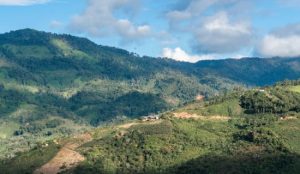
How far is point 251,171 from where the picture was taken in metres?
188

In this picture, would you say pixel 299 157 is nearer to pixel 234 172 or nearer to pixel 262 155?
pixel 262 155

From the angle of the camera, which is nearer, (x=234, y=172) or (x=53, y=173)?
(x=234, y=172)

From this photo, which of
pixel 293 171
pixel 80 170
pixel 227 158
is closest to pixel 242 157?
pixel 227 158

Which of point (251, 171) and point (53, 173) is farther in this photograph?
point (53, 173)

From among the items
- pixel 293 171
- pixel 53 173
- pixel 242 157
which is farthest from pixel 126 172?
pixel 293 171

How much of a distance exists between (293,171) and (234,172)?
711 inches

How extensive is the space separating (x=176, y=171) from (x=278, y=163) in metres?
32.2

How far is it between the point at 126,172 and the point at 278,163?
1918 inches

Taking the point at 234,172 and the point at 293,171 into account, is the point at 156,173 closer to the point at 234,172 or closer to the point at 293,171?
the point at 234,172

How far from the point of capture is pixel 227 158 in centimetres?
19650

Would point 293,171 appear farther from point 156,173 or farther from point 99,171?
point 99,171

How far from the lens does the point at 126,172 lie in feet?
652

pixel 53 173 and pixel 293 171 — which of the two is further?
pixel 53 173

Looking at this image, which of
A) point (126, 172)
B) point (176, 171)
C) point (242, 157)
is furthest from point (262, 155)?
point (126, 172)
